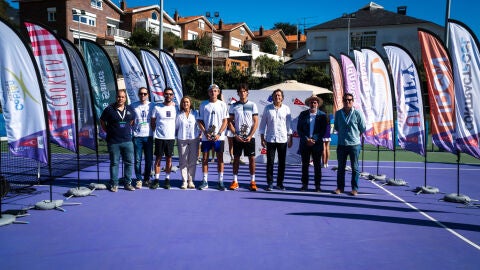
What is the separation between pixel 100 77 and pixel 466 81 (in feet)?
23.8

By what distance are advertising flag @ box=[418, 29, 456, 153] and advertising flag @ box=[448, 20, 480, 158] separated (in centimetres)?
51

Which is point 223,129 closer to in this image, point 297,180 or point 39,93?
point 297,180

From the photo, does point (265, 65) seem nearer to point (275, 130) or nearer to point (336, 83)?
point (336, 83)

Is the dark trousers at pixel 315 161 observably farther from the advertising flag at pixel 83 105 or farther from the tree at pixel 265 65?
the tree at pixel 265 65

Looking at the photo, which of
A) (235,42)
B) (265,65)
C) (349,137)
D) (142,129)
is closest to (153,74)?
(142,129)

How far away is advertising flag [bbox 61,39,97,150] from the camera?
7.77 metres

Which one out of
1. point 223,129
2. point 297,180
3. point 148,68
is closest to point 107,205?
point 223,129

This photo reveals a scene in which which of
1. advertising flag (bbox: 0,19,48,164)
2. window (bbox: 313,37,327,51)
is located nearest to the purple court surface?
advertising flag (bbox: 0,19,48,164)

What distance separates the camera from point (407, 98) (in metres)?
8.52

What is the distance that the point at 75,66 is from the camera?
26.2ft

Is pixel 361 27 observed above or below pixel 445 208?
above

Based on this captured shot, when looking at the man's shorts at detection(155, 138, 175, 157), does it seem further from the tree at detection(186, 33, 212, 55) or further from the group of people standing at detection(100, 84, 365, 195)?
the tree at detection(186, 33, 212, 55)

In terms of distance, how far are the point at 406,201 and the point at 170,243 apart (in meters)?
4.71

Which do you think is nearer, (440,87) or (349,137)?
→ (440,87)
